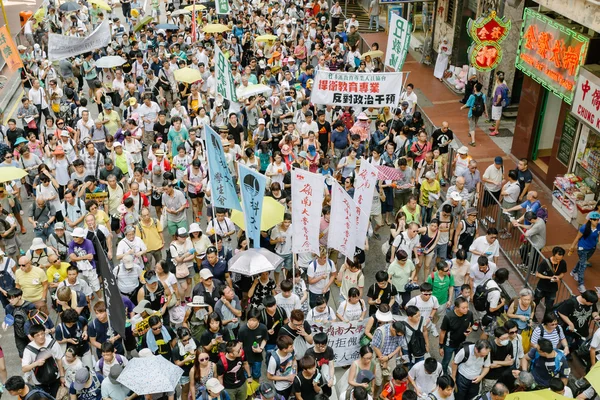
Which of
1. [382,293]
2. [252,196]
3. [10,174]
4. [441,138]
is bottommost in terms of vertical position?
[441,138]

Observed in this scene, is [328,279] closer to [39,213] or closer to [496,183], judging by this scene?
[496,183]

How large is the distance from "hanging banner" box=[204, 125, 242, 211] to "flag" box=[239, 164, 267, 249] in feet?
1.62

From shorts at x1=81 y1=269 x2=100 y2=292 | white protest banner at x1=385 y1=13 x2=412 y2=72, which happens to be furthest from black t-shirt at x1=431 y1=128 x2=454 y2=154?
shorts at x1=81 y1=269 x2=100 y2=292

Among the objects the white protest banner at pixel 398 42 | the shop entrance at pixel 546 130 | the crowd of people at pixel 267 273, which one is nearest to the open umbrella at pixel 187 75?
the crowd of people at pixel 267 273

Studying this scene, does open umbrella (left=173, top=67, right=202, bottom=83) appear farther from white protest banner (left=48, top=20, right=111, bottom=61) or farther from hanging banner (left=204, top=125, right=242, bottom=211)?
hanging banner (left=204, top=125, right=242, bottom=211)

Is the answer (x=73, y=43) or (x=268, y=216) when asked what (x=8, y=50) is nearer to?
(x=73, y=43)

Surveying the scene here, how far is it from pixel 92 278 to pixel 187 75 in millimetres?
8104

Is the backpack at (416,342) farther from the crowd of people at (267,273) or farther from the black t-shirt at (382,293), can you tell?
the black t-shirt at (382,293)

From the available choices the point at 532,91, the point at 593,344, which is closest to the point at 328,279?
the point at 593,344

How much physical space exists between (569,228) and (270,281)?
7227mm

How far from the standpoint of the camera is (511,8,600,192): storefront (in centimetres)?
1360

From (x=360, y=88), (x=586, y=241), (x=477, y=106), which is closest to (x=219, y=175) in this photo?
(x=360, y=88)

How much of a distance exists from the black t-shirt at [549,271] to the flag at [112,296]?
6.24m

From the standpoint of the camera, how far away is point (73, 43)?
18.4 meters
